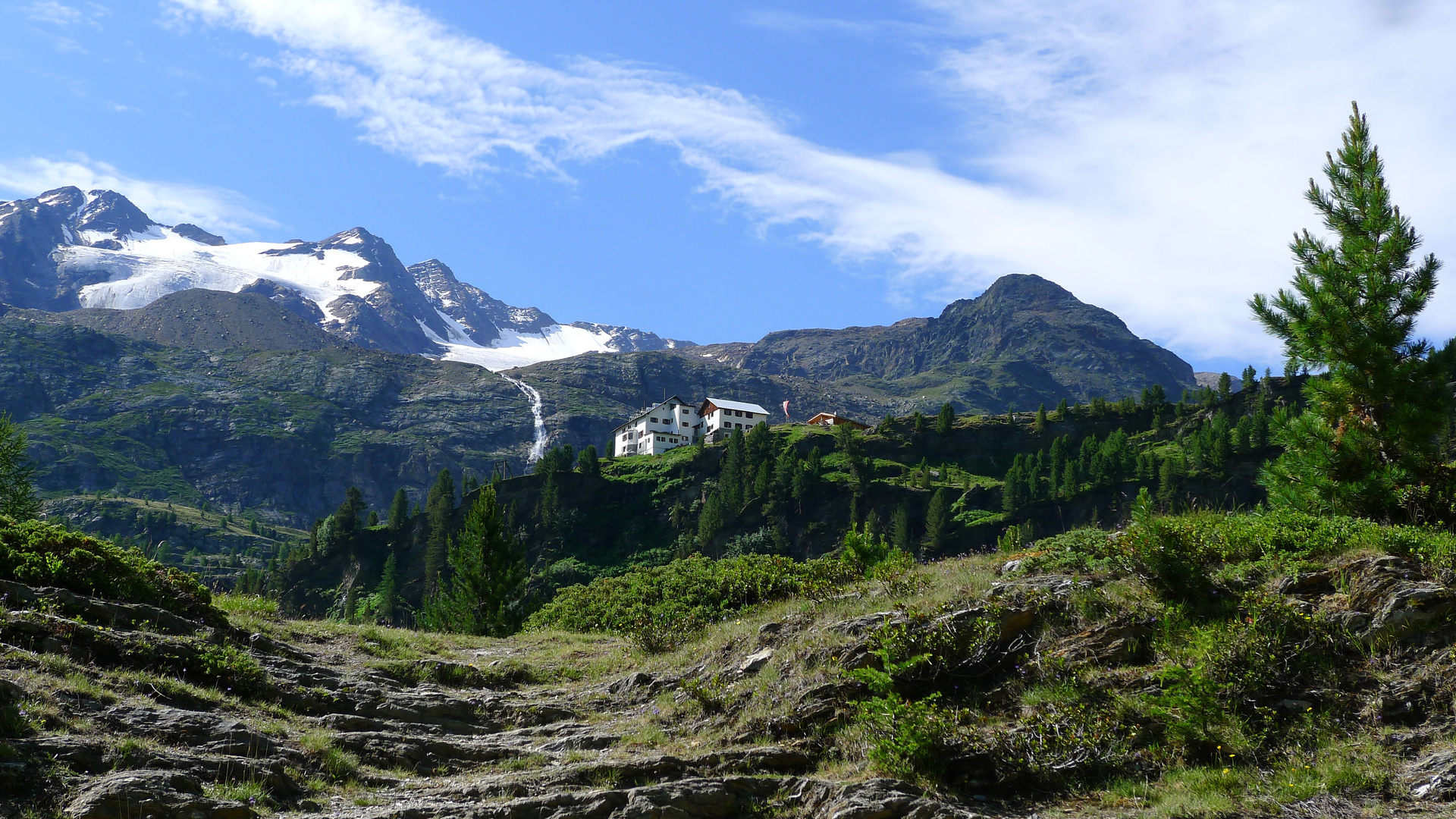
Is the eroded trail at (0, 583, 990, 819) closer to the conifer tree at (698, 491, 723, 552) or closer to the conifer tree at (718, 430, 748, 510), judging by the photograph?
the conifer tree at (698, 491, 723, 552)

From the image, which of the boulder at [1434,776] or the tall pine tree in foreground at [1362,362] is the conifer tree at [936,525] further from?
the boulder at [1434,776]

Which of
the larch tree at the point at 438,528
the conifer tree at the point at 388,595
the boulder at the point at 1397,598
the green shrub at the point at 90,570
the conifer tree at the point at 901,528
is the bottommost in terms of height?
the conifer tree at the point at 388,595

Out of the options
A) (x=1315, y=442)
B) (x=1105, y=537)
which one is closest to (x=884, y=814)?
(x=1105, y=537)

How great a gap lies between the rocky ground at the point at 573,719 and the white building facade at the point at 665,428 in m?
162

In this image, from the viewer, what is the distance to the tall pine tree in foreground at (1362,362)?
52.0ft

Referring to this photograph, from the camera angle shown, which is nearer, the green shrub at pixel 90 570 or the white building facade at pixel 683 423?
the green shrub at pixel 90 570

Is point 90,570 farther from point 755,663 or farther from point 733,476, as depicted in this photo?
point 733,476

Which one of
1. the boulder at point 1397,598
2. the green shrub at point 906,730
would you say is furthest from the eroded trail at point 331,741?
the boulder at point 1397,598

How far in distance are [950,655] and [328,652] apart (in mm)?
11259

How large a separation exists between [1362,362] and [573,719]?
15.7 meters

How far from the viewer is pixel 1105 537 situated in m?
15.2

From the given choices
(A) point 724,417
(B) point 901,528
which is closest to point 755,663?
(B) point 901,528

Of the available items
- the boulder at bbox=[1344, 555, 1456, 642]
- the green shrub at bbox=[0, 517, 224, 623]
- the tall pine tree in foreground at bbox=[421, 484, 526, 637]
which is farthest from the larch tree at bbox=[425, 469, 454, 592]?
the boulder at bbox=[1344, 555, 1456, 642]

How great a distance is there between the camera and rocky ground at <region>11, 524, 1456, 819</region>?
884 centimetres
